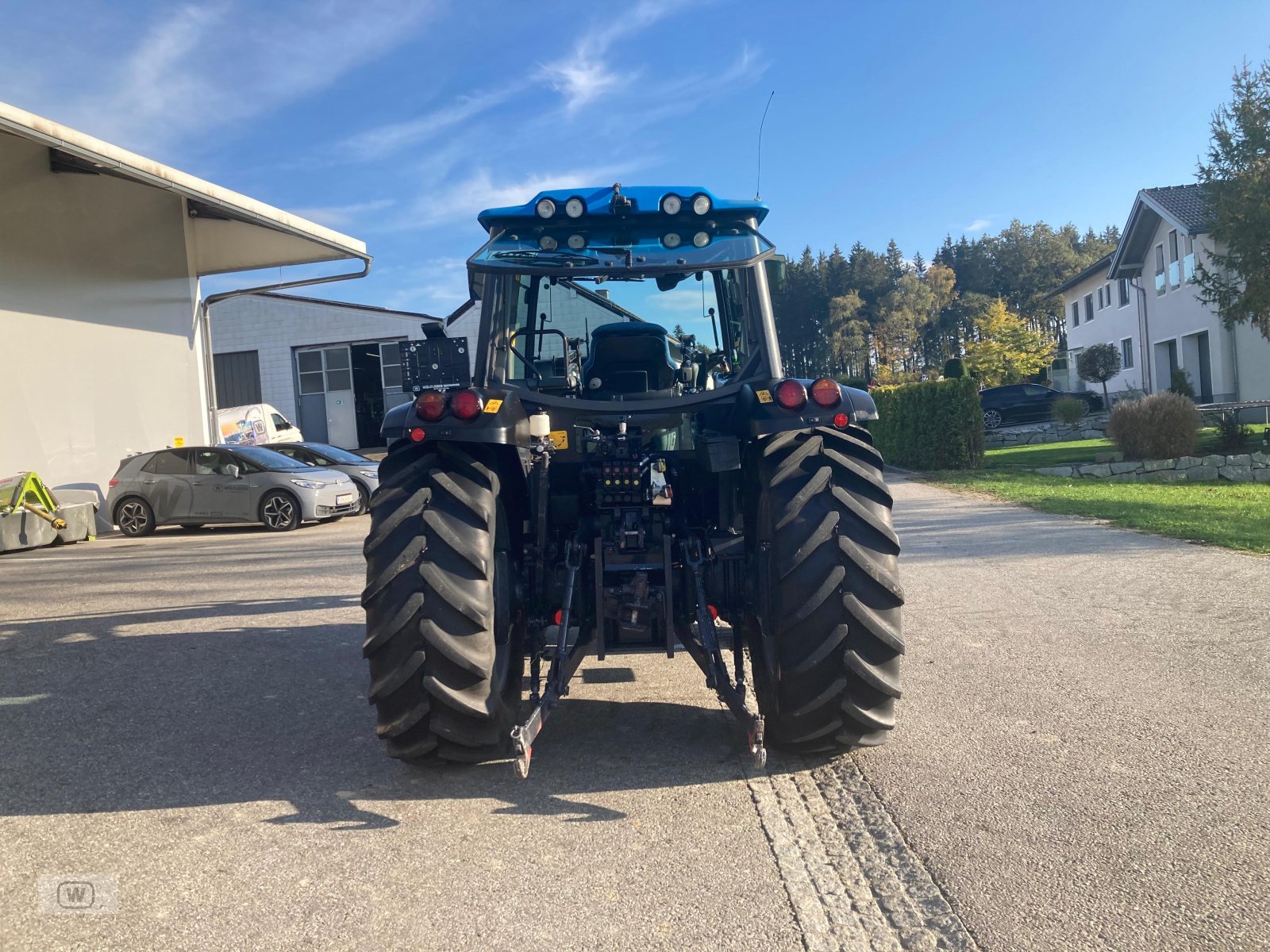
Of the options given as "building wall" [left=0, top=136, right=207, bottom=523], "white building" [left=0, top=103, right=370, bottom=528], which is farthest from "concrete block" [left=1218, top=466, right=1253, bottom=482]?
"building wall" [left=0, top=136, right=207, bottom=523]

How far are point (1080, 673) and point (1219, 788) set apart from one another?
67.7 inches

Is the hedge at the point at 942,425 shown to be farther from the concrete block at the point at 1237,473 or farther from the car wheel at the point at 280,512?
the car wheel at the point at 280,512

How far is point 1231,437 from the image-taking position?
18594 millimetres

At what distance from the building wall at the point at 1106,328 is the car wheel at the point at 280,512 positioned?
31.1 metres

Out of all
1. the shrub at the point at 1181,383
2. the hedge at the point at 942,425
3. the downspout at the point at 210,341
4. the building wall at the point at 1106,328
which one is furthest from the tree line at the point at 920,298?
the downspout at the point at 210,341

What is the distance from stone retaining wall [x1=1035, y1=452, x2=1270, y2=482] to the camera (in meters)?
16.6

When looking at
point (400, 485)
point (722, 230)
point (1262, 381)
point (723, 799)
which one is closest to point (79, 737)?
point (400, 485)

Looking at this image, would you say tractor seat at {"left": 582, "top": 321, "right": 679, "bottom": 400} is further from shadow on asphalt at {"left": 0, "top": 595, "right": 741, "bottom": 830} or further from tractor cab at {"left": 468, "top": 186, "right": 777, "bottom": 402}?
shadow on asphalt at {"left": 0, "top": 595, "right": 741, "bottom": 830}

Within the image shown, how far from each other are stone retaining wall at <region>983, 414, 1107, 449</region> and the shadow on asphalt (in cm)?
2531

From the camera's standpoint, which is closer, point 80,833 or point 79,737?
point 80,833

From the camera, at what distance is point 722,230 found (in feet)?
15.1

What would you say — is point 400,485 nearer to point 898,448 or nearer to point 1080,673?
point 1080,673

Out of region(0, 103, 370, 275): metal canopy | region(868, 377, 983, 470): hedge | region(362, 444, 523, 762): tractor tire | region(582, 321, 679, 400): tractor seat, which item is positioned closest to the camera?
region(362, 444, 523, 762): tractor tire

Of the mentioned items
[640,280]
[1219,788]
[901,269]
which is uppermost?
[901,269]
